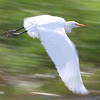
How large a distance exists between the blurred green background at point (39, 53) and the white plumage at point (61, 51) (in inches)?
38.9

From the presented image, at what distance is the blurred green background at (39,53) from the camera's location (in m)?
5.31

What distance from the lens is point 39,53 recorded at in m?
6.12

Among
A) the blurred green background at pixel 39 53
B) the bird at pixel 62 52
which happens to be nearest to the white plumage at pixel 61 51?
the bird at pixel 62 52

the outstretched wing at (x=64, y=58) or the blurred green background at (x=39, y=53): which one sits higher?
the blurred green background at (x=39, y=53)

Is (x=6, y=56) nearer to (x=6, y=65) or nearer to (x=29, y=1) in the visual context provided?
(x=6, y=65)

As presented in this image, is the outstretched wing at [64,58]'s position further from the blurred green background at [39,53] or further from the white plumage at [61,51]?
the blurred green background at [39,53]

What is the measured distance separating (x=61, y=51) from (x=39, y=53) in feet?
6.65

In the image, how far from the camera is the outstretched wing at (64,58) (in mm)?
3965

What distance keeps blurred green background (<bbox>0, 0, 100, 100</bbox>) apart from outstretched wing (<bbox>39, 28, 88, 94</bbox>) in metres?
1.09

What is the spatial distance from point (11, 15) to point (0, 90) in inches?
75.6

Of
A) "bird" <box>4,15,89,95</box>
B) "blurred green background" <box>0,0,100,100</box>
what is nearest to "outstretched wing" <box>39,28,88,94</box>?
"bird" <box>4,15,89,95</box>

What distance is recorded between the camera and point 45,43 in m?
4.14

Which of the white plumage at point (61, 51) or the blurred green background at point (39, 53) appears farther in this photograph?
the blurred green background at point (39, 53)

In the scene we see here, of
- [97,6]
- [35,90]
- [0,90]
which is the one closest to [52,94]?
[35,90]
